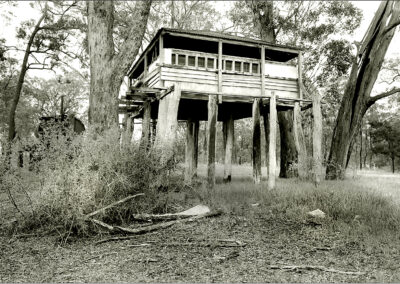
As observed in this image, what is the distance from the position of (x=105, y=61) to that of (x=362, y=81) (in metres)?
11.2

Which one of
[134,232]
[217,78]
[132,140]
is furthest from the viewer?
[217,78]

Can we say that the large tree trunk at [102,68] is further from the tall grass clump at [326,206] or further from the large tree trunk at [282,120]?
the large tree trunk at [282,120]

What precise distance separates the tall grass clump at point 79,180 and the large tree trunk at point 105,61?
2278 mm

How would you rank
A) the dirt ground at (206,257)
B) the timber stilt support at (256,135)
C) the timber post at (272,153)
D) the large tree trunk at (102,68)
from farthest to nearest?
the timber stilt support at (256,135)
the timber post at (272,153)
the large tree trunk at (102,68)
the dirt ground at (206,257)

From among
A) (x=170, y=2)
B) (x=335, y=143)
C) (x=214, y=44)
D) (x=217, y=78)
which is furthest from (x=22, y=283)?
(x=170, y=2)

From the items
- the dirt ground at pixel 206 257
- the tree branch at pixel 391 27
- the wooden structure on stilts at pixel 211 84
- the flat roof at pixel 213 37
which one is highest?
the tree branch at pixel 391 27

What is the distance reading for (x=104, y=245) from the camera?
21.5 feet

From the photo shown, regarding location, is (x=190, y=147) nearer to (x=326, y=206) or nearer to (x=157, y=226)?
(x=326, y=206)

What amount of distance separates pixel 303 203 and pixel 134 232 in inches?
182

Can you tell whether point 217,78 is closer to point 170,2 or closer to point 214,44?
point 214,44

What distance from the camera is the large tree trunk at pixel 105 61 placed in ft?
32.9

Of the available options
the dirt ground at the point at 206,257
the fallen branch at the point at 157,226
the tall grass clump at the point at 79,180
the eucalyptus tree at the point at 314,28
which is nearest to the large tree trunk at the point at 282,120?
the eucalyptus tree at the point at 314,28

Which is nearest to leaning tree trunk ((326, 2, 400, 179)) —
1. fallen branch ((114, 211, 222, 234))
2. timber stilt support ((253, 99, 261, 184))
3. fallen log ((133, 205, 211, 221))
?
timber stilt support ((253, 99, 261, 184))

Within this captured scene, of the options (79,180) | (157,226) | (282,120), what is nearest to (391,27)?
(282,120)
